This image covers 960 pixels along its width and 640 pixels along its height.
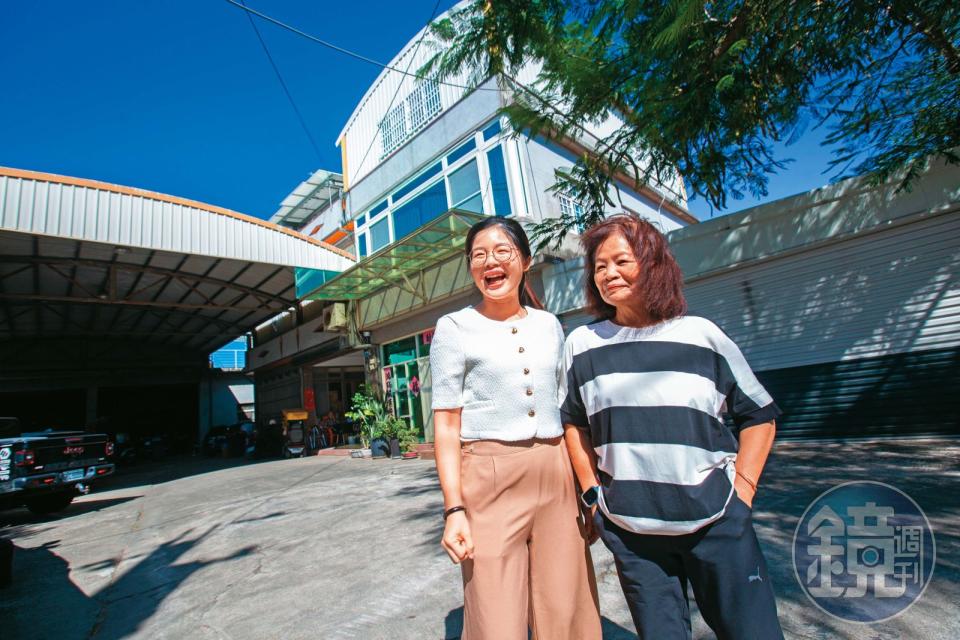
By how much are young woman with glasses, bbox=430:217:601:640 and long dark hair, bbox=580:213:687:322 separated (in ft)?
0.91

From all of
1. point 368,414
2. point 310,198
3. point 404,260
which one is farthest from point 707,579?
point 310,198

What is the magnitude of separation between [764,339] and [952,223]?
2.45 meters

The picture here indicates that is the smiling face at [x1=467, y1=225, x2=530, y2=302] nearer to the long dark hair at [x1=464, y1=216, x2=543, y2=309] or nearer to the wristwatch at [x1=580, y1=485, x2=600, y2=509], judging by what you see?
the long dark hair at [x1=464, y1=216, x2=543, y2=309]

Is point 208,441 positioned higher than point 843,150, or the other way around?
point 843,150

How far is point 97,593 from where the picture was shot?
3684 millimetres

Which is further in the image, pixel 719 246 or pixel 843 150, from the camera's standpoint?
pixel 719 246

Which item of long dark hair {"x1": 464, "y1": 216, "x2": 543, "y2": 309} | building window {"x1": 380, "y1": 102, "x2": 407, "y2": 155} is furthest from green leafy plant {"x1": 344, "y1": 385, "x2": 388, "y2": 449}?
long dark hair {"x1": 464, "y1": 216, "x2": 543, "y2": 309}

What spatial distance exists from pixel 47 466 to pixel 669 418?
982 centimetres

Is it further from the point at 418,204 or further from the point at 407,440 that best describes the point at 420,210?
the point at 407,440

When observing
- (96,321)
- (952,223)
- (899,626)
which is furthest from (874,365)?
(96,321)

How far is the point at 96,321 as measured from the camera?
723 inches

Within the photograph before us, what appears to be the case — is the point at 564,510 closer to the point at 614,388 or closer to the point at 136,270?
the point at 614,388

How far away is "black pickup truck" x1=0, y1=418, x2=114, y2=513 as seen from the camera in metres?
6.82

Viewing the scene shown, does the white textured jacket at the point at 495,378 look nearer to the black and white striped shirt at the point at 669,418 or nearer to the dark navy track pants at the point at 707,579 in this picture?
the black and white striped shirt at the point at 669,418
